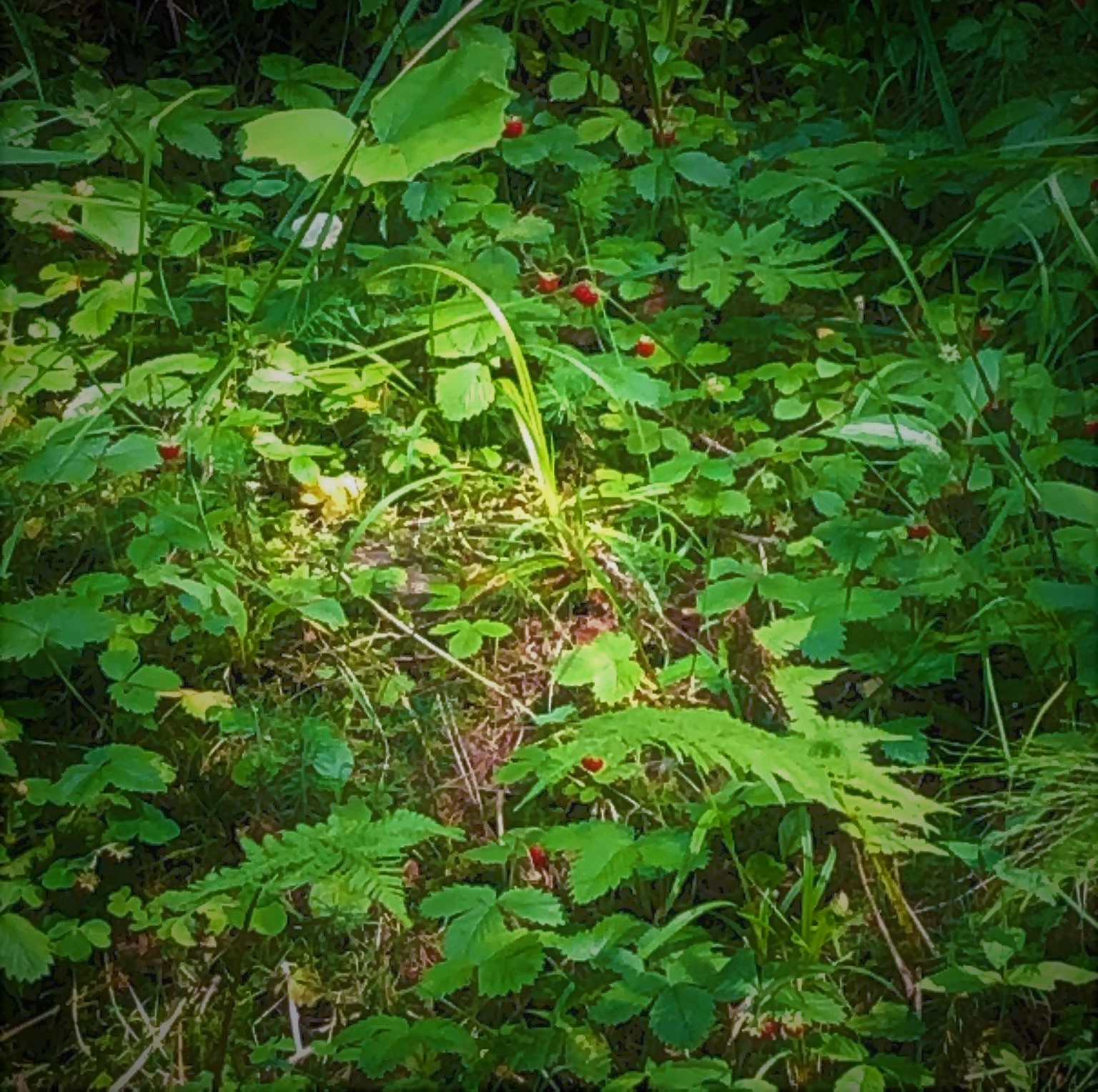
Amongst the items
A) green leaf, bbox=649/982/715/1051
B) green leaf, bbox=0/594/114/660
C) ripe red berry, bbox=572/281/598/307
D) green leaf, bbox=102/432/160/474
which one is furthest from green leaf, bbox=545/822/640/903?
ripe red berry, bbox=572/281/598/307

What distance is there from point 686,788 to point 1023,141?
4.22ft

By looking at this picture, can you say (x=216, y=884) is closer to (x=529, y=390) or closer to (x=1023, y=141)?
(x=529, y=390)

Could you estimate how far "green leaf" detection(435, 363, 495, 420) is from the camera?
154 cm

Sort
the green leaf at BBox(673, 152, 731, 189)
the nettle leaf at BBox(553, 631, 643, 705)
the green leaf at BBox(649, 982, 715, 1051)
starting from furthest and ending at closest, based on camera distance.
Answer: the green leaf at BBox(673, 152, 731, 189) → the nettle leaf at BBox(553, 631, 643, 705) → the green leaf at BBox(649, 982, 715, 1051)

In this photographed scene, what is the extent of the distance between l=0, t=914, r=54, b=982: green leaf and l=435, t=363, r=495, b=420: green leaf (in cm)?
83

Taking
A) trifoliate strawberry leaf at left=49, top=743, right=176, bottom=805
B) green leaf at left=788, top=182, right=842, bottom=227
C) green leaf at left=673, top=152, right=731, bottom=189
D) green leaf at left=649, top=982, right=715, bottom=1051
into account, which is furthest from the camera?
green leaf at left=673, top=152, right=731, bottom=189

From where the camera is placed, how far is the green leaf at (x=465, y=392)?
1.54 meters

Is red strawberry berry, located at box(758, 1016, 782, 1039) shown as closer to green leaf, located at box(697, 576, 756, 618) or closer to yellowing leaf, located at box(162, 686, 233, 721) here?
green leaf, located at box(697, 576, 756, 618)

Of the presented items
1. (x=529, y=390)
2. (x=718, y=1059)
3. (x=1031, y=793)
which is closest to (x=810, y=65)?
(x=529, y=390)

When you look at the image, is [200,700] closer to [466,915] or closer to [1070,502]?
[466,915]

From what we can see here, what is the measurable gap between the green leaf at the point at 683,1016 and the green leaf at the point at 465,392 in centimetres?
85

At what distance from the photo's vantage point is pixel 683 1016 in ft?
3.17

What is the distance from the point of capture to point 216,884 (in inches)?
41.1

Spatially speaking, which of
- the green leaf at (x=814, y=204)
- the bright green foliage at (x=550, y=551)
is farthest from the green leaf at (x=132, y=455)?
the green leaf at (x=814, y=204)
